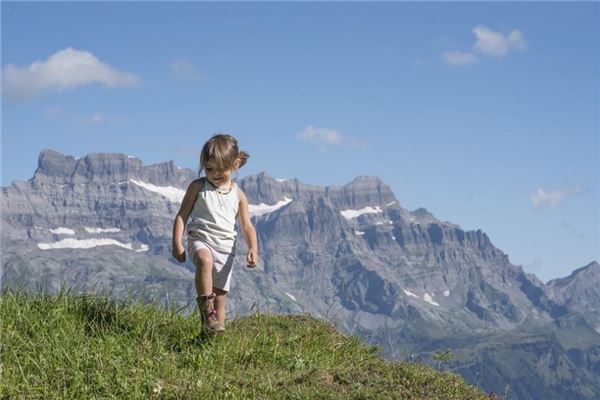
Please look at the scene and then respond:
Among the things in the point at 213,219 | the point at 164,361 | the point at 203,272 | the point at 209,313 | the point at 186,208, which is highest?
the point at 186,208

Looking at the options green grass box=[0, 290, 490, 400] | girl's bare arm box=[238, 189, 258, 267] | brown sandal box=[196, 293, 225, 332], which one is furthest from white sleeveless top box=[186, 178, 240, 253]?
green grass box=[0, 290, 490, 400]

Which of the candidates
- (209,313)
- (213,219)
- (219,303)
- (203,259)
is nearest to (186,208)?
(213,219)

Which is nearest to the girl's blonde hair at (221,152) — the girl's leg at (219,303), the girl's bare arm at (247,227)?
the girl's bare arm at (247,227)

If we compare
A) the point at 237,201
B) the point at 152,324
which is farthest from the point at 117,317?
the point at 237,201

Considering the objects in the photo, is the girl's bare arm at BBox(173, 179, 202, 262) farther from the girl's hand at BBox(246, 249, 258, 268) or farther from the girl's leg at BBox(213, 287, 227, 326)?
the girl's hand at BBox(246, 249, 258, 268)

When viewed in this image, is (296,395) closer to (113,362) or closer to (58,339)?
(113,362)

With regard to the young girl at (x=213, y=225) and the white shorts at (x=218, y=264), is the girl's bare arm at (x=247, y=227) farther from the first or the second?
the white shorts at (x=218, y=264)

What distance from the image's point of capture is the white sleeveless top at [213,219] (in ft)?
36.7

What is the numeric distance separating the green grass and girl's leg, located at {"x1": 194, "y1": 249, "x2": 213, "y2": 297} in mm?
614

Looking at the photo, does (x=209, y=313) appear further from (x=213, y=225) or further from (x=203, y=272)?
(x=213, y=225)

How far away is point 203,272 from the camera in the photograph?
10.8 metres

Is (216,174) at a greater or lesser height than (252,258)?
greater

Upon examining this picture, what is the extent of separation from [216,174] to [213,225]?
0.71 m

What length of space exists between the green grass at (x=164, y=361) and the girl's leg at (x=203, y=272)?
2.01 ft
